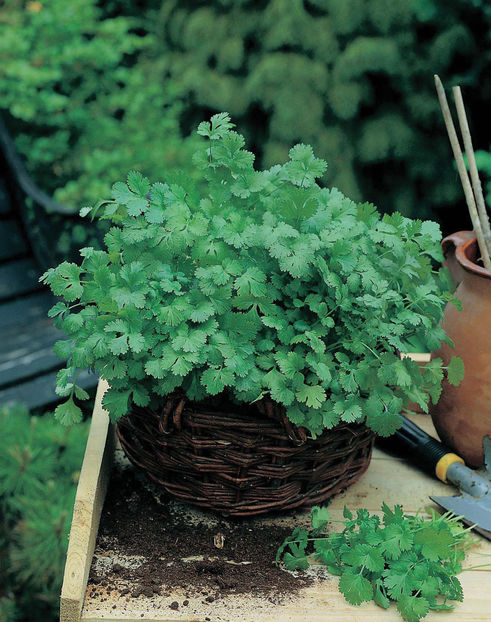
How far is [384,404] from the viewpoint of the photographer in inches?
38.5

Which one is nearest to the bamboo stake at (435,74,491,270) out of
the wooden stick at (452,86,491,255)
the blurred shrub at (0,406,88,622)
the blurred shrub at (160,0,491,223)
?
the wooden stick at (452,86,491,255)

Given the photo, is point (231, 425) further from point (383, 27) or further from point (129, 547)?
point (383, 27)

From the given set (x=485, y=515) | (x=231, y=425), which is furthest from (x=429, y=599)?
(x=231, y=425)

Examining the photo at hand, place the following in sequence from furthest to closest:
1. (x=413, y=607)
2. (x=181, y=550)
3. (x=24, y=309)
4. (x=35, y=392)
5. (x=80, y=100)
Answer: (x=80, y=100)
(x=24, y=309)
(x=35, y=392)
(x=181, y=550)
(x=413, y=607)

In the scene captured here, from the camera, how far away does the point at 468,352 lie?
3.86 ft

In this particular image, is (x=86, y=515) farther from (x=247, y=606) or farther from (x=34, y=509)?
(x=34, y=509)

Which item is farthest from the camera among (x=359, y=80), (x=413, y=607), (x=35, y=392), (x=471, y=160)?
(x=359, y=80)

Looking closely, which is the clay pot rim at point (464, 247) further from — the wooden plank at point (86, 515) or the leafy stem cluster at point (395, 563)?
the wooden plank at point (86, 515)

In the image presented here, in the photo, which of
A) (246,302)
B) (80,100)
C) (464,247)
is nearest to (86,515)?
(246,302)

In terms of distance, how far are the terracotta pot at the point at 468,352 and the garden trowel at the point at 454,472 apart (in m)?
0.03

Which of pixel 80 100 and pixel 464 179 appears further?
pixel 80 100

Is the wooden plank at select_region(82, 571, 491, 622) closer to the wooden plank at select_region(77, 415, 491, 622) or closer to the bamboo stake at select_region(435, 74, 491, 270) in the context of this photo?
the wooden plank at select_region(77, 415, 491, 622)

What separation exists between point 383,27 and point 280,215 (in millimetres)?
1897

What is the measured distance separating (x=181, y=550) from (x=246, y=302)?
371mm
